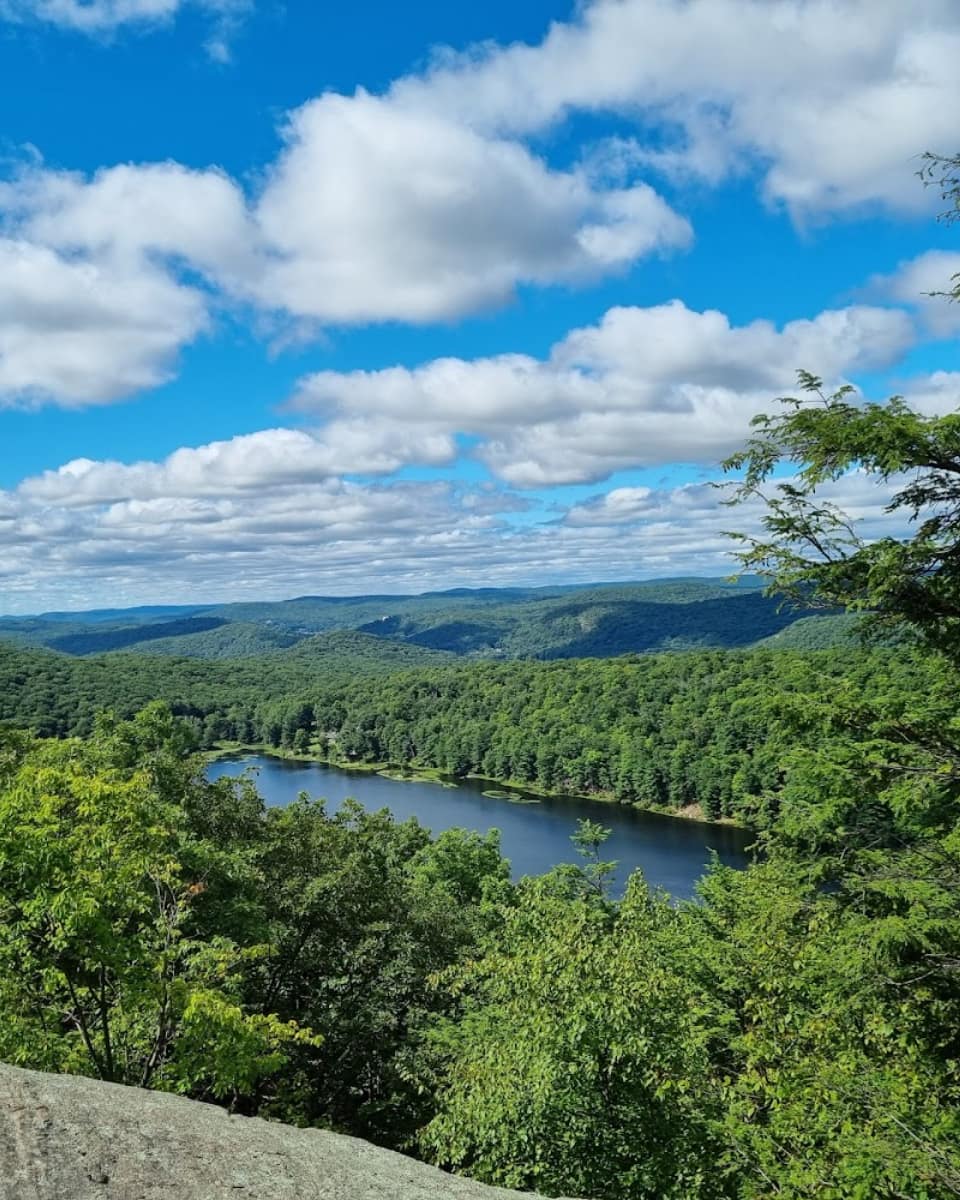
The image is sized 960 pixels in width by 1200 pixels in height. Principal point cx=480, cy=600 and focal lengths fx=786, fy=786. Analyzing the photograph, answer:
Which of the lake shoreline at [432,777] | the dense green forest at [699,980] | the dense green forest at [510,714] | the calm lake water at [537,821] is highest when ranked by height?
the dense green forest at [699,980]

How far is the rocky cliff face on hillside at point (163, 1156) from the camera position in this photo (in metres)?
5.90

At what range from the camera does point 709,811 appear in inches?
3462

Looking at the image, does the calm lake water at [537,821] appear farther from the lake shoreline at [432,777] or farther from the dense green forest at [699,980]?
the dense green forest at [699,980]

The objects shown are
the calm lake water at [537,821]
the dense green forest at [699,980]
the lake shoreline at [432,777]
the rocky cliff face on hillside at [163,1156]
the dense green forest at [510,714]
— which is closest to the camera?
the rocky cliff face on hillside at [163,1156]

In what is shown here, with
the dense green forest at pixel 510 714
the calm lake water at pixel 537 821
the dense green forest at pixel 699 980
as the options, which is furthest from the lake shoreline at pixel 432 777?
the dense green forest at pixel 699 980

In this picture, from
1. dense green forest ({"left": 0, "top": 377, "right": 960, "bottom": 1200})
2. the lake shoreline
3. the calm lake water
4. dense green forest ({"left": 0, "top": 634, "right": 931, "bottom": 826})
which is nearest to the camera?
dense green forest ({"left": 0, "top": 377, "right": 960, "bottom": 1200})

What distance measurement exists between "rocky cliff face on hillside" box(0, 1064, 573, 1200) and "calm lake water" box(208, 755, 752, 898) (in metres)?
43.7

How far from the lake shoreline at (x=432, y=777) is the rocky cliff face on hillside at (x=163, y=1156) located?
71804mm

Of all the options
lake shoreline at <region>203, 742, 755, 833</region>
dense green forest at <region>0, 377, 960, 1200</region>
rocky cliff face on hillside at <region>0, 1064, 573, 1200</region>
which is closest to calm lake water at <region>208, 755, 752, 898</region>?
lake shoreline at <region>203, 742, 755, 833</region>

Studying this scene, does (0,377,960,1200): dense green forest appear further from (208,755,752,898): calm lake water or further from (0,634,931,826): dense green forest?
(0,634,931,826): dense green forest

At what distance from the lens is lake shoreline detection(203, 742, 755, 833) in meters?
91.6

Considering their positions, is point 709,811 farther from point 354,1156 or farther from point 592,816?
point 354,1156

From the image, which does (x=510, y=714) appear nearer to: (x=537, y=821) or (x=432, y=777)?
(x=432, y=777)

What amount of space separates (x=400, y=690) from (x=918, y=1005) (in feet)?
498
